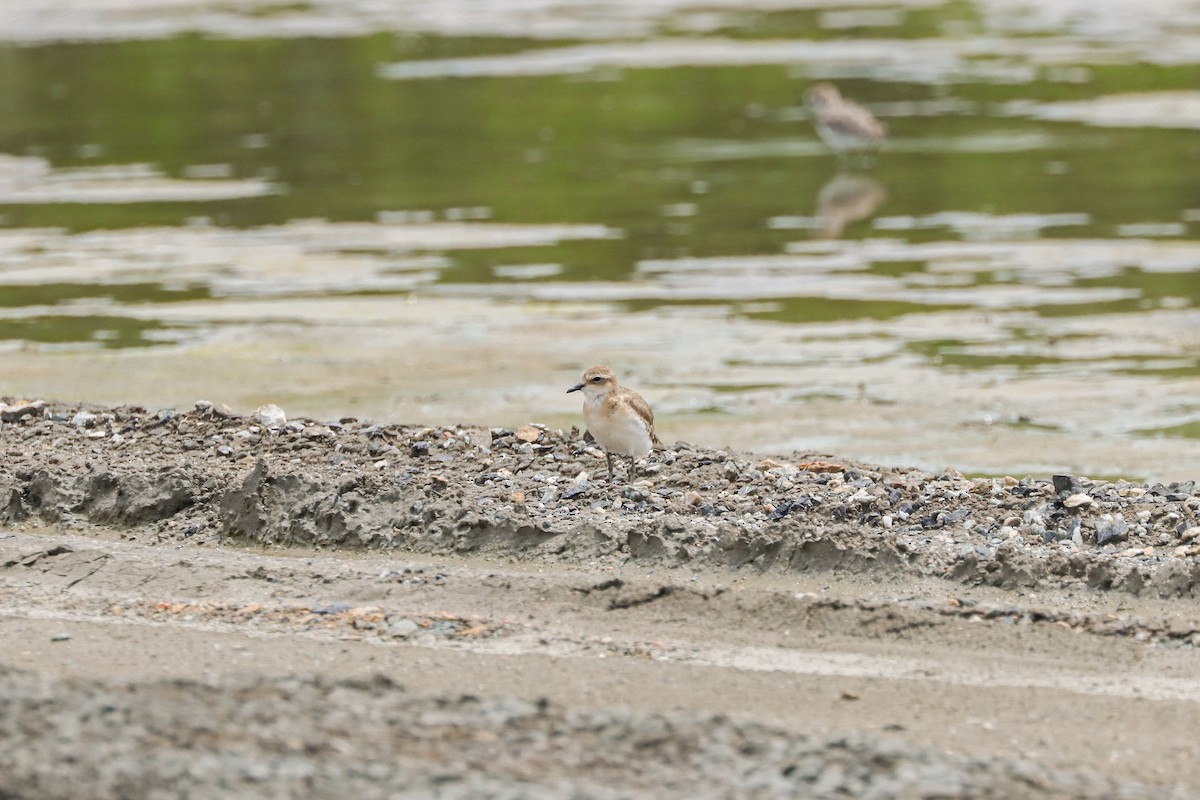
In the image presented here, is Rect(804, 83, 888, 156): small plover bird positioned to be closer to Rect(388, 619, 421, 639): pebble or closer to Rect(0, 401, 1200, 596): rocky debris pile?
Rect(0, 401, 1200, 596): rocky debris pile

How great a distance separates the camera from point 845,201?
1923cm

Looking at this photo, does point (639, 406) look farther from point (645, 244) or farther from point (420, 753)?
point (645, 244)

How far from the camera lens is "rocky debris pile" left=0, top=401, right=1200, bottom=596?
794cm

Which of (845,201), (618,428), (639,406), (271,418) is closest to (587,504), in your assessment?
(618,428)

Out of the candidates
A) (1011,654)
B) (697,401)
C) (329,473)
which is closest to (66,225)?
(697,401)

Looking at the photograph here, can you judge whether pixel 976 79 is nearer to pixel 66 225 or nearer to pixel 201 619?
pixel 66 225

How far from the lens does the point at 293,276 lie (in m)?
16.1

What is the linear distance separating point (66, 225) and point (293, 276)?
3.38 m

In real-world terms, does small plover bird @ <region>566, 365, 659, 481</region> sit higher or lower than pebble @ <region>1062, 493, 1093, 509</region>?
higher

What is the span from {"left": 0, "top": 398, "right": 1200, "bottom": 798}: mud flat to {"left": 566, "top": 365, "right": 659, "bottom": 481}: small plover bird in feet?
0.68

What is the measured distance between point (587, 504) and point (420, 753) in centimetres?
325

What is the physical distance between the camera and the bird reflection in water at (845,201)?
59.0 ft

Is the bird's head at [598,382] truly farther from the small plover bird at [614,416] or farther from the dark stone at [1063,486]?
the dark stone at [1063,486]

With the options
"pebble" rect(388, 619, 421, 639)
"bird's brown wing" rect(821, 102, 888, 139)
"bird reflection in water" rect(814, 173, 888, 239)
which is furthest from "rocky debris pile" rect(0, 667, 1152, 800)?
"bird's brown wing" rect(821, 102, 888, 139)
